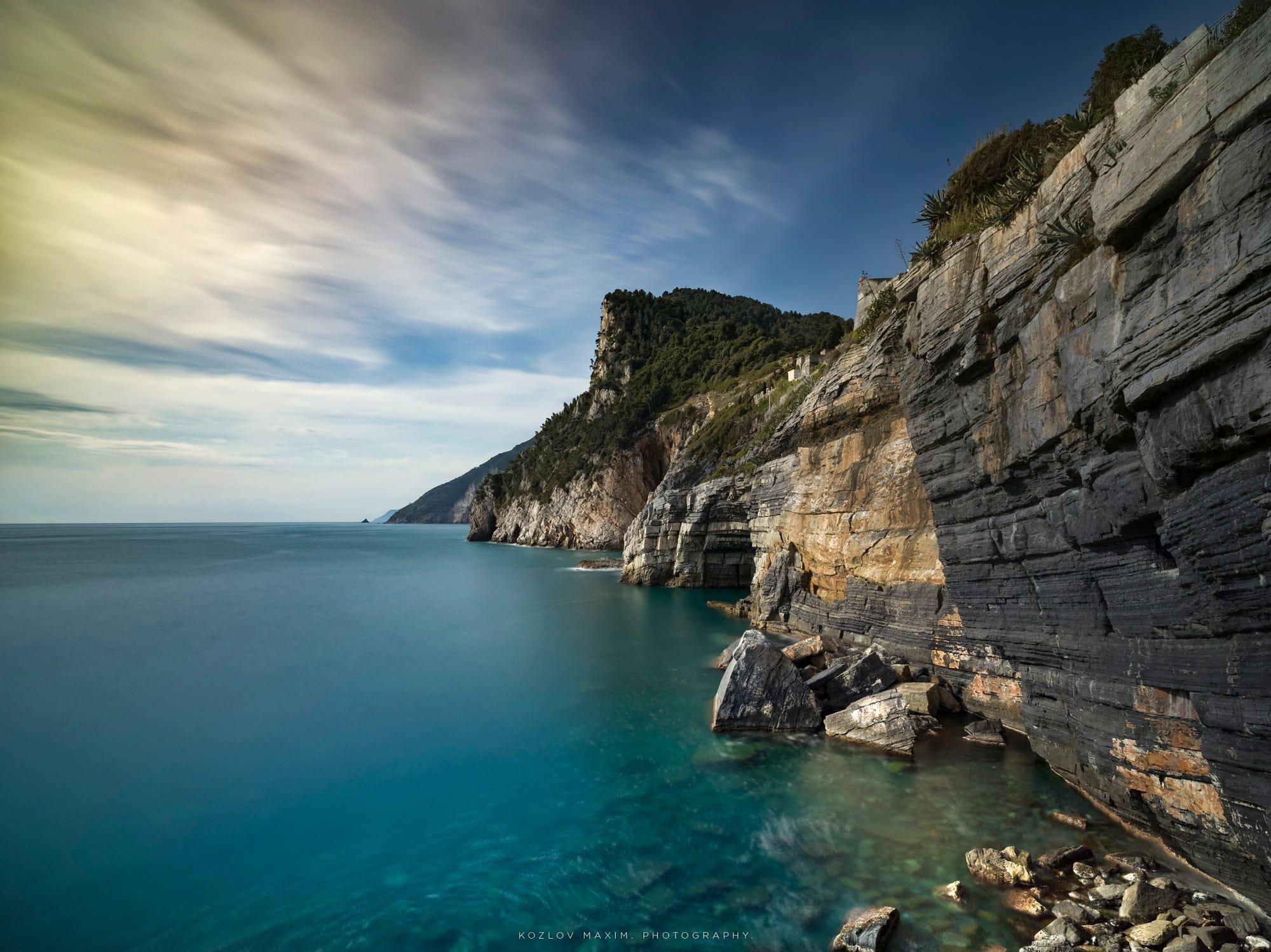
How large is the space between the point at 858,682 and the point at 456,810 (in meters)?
10.7

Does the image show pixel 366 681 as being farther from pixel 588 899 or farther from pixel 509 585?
pixel 509 585

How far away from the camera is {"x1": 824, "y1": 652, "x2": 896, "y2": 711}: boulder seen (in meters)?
14.9

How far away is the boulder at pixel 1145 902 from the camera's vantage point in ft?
21.9

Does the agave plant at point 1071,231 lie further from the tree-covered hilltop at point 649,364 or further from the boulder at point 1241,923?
the tree-covered hilltop at point 649,364

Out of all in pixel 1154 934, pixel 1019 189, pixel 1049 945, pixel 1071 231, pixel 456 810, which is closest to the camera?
pixel 1154 934

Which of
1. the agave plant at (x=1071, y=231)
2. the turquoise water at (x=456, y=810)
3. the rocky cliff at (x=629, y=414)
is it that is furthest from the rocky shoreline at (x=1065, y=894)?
the rocky cliff at (x=629, y=414)

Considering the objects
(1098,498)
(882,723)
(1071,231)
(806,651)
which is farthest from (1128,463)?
(806,651)

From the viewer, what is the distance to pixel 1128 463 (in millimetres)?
8195

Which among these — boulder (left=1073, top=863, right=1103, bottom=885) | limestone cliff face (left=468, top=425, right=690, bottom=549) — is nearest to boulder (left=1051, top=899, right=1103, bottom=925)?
boulder (left=1073, top=863, right=1103, bottom=885)

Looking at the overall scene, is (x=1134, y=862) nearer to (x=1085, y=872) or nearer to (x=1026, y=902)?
(x=1085, y=872)

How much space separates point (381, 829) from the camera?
10797mm

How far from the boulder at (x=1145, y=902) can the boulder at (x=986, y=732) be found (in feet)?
19.3

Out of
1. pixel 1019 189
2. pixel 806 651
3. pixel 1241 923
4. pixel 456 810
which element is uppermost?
pixel 1019 189

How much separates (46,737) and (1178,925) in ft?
80.0
